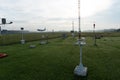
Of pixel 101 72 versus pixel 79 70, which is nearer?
pixel 79 70

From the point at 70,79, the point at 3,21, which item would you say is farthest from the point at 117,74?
the point at 3,21

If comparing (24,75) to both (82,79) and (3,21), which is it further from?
(3,21)

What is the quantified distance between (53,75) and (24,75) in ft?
5.23

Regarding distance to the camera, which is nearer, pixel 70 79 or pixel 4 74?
pixel 70 79

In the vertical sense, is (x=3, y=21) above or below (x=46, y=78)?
above

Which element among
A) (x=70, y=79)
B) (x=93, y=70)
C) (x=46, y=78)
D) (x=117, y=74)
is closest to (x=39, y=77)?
(x=46, y=78)

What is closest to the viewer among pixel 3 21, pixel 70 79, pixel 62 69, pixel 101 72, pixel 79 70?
pixel 70 79

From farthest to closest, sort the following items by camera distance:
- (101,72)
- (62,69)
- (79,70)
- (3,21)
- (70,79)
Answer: (3,21), (62,69), (101,72), (79,70), (70,79)

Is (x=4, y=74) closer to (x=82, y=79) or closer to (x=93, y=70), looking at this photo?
(x=82, y=79)

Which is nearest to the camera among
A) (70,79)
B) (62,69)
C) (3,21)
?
(70,79)

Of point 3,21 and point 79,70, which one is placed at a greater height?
point 3,21

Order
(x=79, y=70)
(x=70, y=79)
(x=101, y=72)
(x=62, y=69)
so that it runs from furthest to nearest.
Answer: (x=62, y=69), (x=101, y=72), (x=79, y=70), (x=70, y=79)

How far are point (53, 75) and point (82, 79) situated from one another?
Result: 161cm

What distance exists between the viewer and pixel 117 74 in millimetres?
8648
